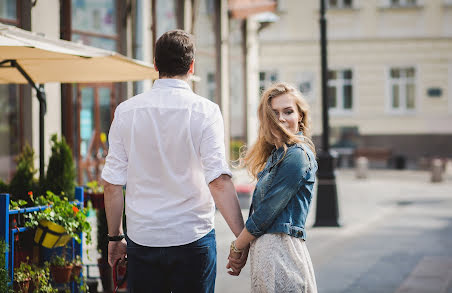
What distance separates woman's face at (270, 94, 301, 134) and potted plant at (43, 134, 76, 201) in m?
2.93

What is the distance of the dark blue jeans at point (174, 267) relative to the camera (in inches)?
127

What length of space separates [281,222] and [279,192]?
139 mm

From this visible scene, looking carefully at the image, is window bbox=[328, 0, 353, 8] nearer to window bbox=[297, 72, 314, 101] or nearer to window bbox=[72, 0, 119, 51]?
window bbox=[297, 72, 314, 101]

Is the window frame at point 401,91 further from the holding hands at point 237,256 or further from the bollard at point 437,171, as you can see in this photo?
the holding hands at point 237,256

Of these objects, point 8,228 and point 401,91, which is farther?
point 401,91

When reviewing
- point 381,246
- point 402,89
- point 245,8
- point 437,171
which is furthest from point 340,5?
A: point 381,246

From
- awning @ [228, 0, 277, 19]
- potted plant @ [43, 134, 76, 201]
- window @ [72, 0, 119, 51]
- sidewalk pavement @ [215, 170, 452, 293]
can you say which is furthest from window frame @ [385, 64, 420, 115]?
potted plant @ [43, 134, 76, 201]

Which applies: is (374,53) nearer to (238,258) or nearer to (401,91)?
(401,91)

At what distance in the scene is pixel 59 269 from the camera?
5.51 m

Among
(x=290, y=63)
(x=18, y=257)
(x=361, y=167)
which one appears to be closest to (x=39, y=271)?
(x=18, y=257)

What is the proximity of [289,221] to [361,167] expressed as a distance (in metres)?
20.6

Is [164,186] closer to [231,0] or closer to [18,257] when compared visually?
[18,257]

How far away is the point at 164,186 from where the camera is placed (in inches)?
128

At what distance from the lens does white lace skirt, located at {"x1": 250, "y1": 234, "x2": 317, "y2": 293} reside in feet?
11.0
